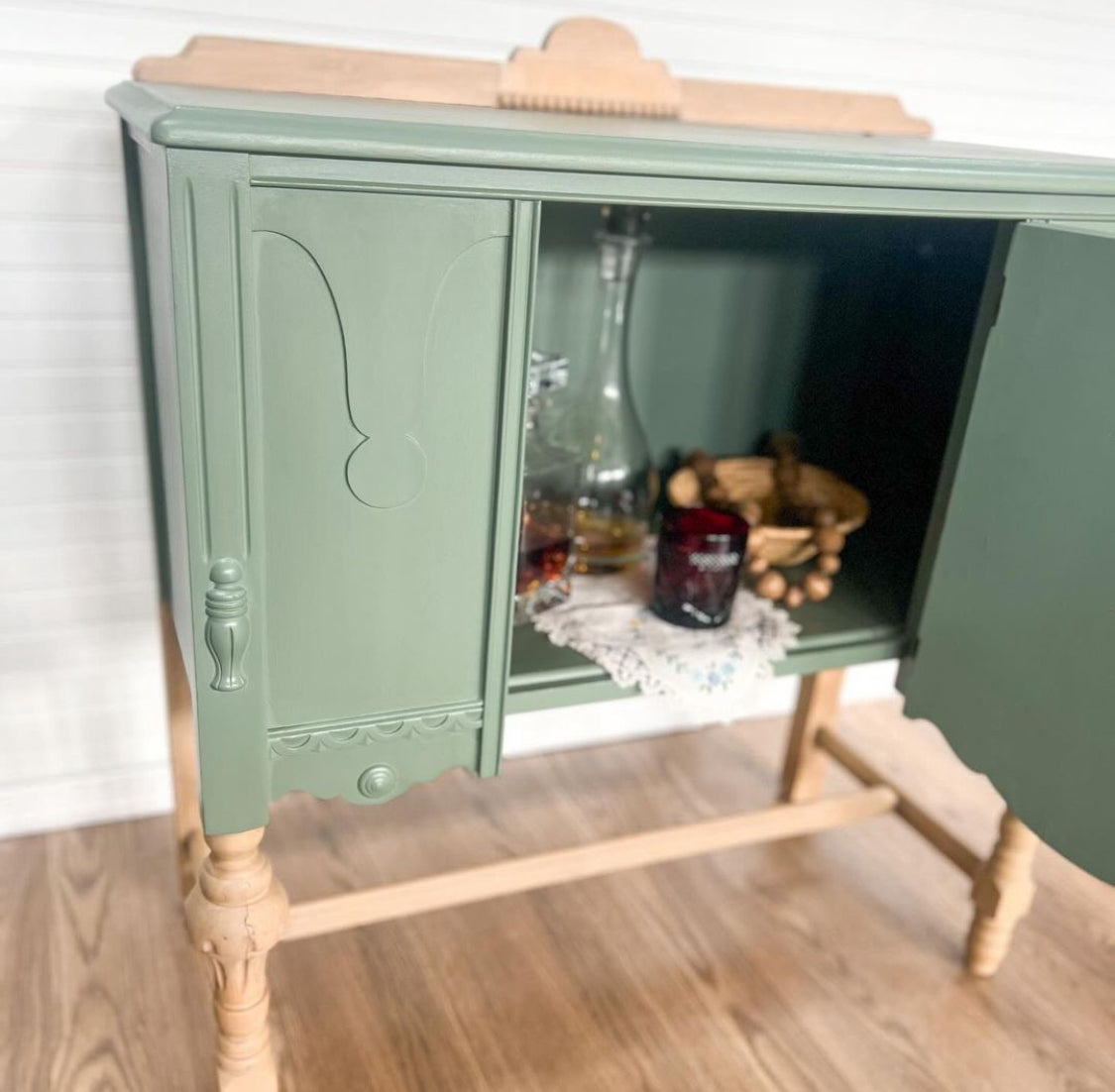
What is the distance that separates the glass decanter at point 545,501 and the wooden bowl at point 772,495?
16 cm

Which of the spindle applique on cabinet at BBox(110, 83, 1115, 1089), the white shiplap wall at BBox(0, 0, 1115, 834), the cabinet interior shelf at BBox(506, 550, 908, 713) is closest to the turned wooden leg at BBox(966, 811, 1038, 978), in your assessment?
the spindle applique on cabinet at BBox(110, 83, 1115, 1089)

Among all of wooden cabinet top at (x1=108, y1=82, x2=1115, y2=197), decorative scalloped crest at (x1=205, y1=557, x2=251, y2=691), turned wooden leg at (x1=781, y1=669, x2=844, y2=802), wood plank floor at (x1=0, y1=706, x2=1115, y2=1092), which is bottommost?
wood plank floor at (x1=0, y1=706, x2=1115, y2=1092)

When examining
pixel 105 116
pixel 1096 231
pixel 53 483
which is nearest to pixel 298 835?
pixel 53 483

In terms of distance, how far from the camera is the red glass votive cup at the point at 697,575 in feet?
3.76

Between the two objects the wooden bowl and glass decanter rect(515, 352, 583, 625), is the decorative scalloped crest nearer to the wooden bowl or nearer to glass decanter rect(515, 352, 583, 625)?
glass decanter rect(515, 352, 583, 625)

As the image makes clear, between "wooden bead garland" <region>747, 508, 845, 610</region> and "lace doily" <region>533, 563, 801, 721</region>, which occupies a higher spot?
"wooden bead garland" <region>747, 508, 845, 610</region>

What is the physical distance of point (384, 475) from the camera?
855 millimetres

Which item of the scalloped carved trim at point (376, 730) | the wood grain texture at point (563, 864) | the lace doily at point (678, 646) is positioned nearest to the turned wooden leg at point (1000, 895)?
the wood grain texture at point (563, 864)

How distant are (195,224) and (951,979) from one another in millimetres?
1194

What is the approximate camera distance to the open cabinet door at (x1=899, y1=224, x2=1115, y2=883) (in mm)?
969

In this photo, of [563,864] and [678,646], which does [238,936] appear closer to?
[563,864]

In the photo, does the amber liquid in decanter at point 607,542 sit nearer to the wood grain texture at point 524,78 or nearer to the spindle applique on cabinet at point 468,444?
the spindle applique on cabinet at point 468,444

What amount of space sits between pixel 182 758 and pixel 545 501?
1.66 ft

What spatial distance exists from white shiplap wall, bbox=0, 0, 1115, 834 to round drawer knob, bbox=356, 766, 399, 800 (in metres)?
0.56
